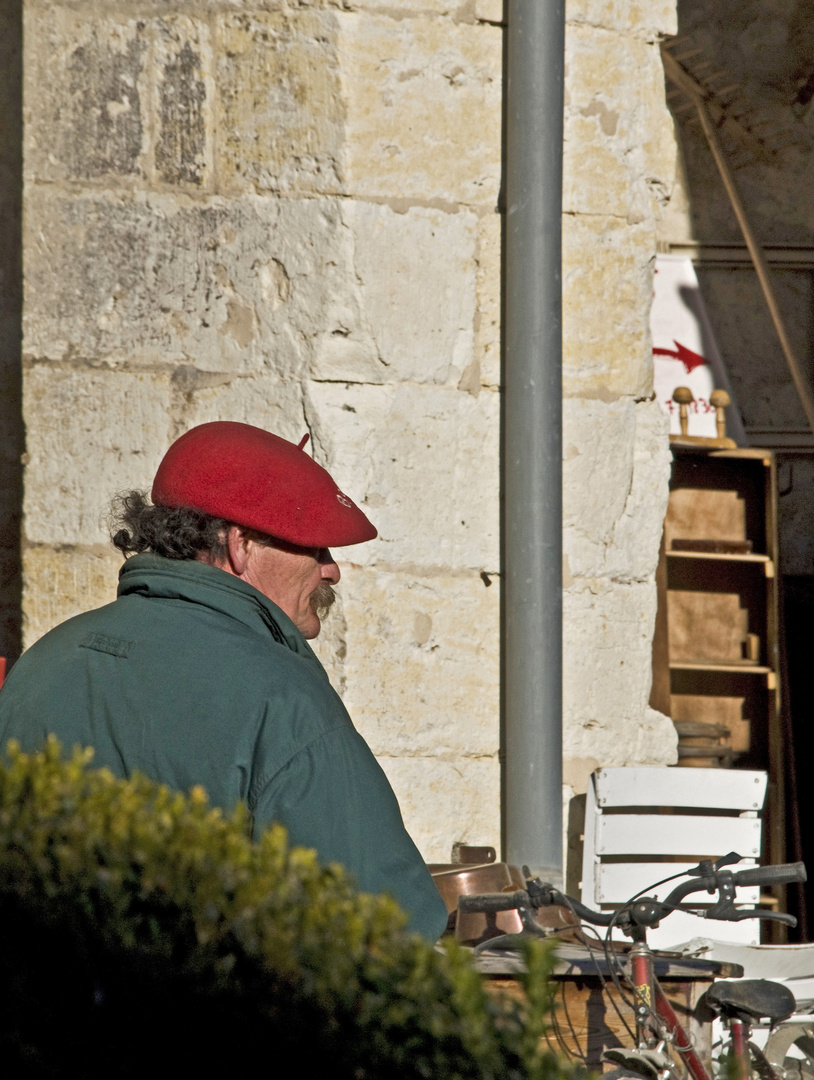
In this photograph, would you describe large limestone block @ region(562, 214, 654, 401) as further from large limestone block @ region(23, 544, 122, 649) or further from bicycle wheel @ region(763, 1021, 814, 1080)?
bicycle wheel @ region(763, 1021, 814, 1080)

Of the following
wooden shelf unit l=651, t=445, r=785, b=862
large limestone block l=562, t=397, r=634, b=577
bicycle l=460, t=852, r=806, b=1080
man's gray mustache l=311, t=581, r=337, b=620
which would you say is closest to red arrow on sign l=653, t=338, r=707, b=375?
wooden shelf unit l=651, t=445, r=785, b=862

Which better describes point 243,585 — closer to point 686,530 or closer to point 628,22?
point 628,22

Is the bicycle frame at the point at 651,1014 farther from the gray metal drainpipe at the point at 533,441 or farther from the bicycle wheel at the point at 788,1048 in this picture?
the bicycle wheel at the point at 788,1048

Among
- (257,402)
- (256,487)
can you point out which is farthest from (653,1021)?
A: (257,402)

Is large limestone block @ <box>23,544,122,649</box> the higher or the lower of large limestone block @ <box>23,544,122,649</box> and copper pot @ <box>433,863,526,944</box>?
the higher

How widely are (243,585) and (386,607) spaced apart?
1.27 metres

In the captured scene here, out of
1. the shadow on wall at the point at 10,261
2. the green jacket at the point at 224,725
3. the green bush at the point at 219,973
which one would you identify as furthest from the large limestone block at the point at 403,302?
the green bush at the point at 219,973

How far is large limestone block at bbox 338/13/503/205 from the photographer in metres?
3.10

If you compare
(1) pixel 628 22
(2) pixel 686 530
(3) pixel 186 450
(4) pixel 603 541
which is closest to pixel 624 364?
(4) pixel 603 541

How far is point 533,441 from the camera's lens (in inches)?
124

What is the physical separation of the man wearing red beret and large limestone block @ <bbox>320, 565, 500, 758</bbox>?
110 cm

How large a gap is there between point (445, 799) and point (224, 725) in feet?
5.18

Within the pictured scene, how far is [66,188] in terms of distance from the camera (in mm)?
3023

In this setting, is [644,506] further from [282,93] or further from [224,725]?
[224,725]
